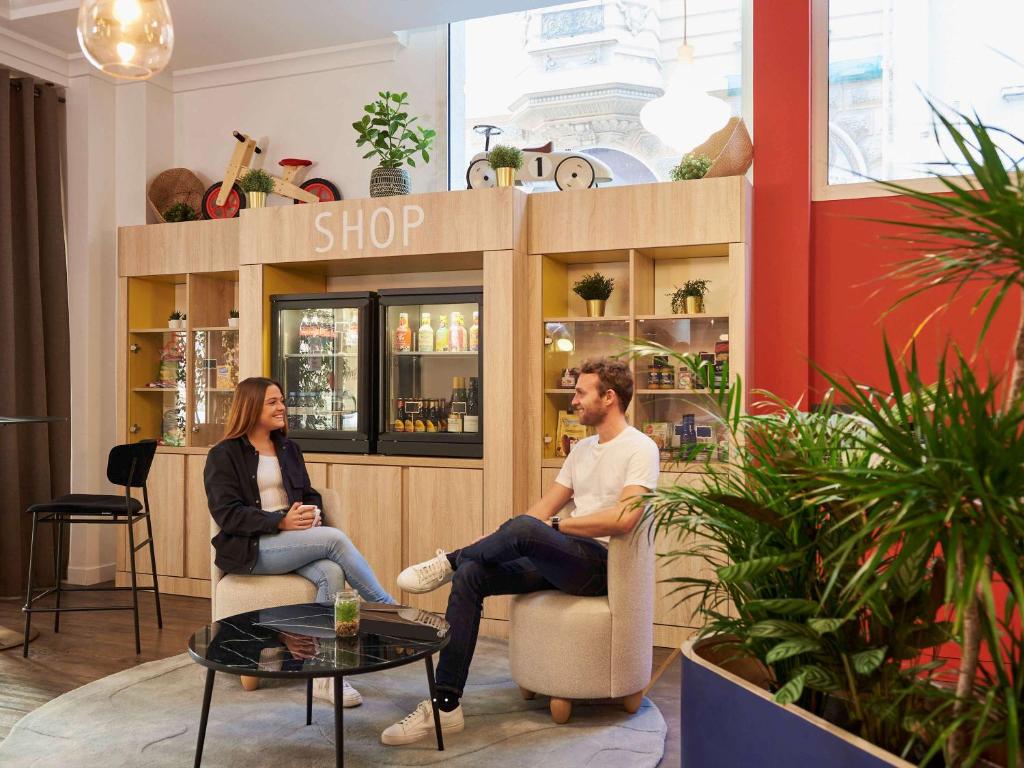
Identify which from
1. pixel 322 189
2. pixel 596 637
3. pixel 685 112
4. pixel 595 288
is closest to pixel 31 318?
pixel 322 189

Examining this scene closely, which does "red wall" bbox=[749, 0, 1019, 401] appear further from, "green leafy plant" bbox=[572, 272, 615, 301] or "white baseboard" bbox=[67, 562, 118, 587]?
"white baseboard" bbox=[67, 562, 118, 587]

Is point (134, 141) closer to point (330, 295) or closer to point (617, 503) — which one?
point (330, 295)

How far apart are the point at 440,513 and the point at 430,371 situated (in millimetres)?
794

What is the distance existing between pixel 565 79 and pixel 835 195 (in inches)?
68.1

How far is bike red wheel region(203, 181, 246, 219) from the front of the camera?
18.9ft

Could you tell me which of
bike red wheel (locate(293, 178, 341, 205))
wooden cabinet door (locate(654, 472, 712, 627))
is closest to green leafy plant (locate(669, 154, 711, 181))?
wooden cabinet door (locate(654, 472, 712, 627))

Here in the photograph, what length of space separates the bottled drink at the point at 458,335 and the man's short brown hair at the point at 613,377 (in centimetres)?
156

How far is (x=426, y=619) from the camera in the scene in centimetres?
303

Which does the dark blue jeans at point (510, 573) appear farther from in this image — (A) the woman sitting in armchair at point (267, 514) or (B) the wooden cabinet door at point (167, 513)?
(B) the wooden cabinet door at point (167, 513)

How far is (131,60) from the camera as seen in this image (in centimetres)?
248

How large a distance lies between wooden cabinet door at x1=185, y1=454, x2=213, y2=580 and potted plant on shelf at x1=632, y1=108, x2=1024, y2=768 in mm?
3821

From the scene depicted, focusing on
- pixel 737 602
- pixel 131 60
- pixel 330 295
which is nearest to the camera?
pixel 737 602

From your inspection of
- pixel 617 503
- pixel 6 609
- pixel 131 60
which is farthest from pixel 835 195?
pixel 6 609

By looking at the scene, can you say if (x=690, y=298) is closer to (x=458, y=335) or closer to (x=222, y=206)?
(x=458, y=335)
